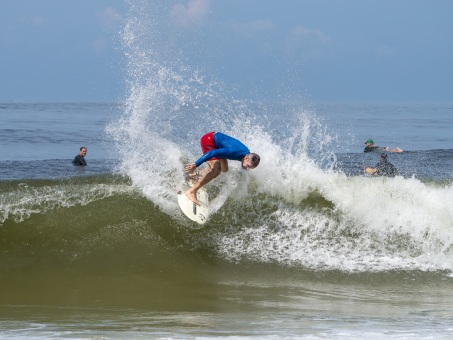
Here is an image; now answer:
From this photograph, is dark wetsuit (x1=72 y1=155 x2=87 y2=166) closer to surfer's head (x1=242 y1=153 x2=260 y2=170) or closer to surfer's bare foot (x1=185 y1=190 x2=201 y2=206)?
surfer's bare foot (x1=185 y1=190 x2=201 y2=206)

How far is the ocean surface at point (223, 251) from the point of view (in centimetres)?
708

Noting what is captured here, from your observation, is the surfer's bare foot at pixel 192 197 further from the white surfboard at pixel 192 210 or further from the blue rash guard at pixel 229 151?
the blue rash guard at pixel 229 151

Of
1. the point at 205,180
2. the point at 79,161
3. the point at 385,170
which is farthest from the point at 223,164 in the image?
the point at 79,161

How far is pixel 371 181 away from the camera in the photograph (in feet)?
39.7

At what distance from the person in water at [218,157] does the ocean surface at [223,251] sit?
1.98 feet

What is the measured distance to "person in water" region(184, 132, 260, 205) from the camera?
9.99 meters

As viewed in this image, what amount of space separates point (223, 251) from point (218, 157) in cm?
145

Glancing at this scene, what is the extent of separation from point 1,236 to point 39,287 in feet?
6.42

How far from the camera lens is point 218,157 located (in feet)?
33.3

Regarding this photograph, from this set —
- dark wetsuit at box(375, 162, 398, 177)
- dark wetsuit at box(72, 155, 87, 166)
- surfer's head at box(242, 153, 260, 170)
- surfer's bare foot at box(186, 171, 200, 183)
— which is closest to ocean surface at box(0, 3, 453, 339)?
surfer's bare foot at box(186, 171, 200, 183)

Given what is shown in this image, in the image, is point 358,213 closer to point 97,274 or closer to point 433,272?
point 433,272

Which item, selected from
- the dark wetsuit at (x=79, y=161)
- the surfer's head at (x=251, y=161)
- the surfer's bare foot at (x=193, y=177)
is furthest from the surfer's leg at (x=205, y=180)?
the dark wetsuit at (x=79, y=161)

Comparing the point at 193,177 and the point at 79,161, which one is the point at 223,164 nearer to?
the point at 193,177

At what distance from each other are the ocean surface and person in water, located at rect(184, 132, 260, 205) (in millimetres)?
604
